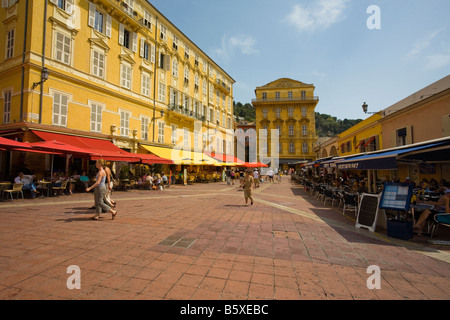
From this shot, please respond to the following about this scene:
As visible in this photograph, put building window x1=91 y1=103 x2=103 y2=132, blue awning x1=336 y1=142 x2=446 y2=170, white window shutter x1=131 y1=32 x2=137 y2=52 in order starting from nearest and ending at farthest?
blue awning x1=336 y1=142 x2=446 y2=170 < building window x1=91 y1=103 x2=103 y2=132 < white window shutter x1=131 y1=32 x2=137 y2=52

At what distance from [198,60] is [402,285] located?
29282 mm

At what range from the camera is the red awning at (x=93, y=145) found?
11625 millimetres

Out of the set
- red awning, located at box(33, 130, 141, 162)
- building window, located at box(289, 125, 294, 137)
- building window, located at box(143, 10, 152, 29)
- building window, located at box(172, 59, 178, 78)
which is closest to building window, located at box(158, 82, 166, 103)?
building window, located at box(172, 59, 178, 78)

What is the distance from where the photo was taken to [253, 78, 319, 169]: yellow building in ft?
152

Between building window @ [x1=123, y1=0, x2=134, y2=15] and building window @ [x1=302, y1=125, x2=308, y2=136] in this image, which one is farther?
building window @ [x1=302, y1=125, x2=308, y2=136]

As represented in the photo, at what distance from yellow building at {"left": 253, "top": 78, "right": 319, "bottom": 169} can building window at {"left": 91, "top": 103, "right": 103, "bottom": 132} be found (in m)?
36.0

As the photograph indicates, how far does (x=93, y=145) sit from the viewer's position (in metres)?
13.8

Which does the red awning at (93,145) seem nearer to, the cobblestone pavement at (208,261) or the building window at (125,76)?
the building window at (125,76)

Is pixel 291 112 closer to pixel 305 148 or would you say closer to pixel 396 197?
pixel 305 148

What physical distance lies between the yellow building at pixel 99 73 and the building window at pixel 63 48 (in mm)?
58

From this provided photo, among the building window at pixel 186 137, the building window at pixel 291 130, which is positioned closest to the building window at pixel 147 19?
the building window at pixel 186 137

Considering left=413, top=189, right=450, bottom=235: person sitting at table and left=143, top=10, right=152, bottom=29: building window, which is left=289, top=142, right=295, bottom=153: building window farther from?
left=413, top=189, right=450, bottom=235: person sitting at table

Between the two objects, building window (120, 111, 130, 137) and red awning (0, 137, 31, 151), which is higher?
building window (120, 111, 130, 137)

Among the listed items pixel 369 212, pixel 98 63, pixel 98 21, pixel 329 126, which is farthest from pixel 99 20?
pixel 329 126
